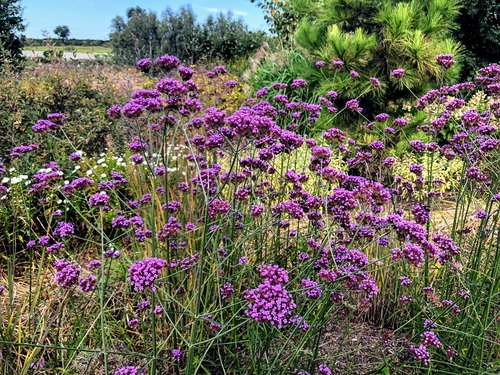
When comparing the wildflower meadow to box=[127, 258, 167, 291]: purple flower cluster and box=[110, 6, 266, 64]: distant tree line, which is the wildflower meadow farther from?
box=[110, 6, 266, 64]: distant tree line

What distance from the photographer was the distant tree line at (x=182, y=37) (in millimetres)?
18688

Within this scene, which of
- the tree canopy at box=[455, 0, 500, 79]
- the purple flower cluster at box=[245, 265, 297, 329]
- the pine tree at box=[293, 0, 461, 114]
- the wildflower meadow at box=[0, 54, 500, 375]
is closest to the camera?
the purple flower cluster at box=[245, 265, 297, 329]

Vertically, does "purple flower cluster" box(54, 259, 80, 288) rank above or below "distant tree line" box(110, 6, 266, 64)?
below

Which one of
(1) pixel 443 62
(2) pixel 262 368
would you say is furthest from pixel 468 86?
(2) pixel 262 368

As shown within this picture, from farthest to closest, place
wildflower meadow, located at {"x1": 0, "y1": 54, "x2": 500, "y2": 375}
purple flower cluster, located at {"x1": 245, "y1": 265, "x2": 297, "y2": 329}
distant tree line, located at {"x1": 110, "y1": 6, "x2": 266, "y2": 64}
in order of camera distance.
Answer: distant tree line, located at {"x1": 110, "y1": 6, "x2": 266, "y2": 64}, wildflower meadow, located at {"x1": 0, "y1": 54, "x2": 500, "y2": 375}, purple flower cluster, located at {"x1": 245, "y1": 265, "x2": 297, "y2": 329}

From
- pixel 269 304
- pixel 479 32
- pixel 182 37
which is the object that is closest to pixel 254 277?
pixel 269 304

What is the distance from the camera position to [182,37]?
71.4 ft

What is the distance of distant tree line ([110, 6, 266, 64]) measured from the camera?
61.3 feet

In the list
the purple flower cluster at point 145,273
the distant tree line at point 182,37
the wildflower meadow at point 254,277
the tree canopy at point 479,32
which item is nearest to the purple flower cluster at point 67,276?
the wildflower meadow at point 254,277

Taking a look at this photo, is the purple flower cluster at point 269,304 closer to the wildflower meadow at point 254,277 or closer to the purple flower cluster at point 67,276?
the wildflower meadow at point 254,277

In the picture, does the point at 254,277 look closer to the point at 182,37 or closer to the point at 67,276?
the point at 67,276

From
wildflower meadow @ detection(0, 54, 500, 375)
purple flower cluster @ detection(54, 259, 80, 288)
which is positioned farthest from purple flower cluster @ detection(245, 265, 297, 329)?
purple flower cluster @ detection(54, 259, 80, 288)

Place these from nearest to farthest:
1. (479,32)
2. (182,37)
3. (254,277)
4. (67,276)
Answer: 1. (67,276)
2. (254,277)
3. (479,32)
4. (182,37)

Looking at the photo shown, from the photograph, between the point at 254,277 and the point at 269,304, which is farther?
the point at 254,277
